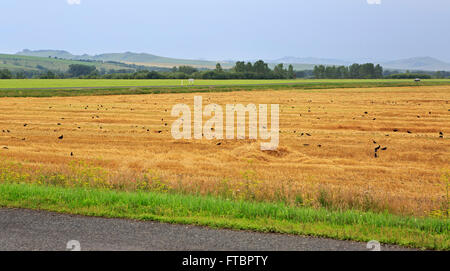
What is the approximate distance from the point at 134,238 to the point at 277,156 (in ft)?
41.2

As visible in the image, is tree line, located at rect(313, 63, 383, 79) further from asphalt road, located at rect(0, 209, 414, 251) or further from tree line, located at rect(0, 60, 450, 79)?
Answer: asphalt road, located at rect(0, 209, 414, 251)

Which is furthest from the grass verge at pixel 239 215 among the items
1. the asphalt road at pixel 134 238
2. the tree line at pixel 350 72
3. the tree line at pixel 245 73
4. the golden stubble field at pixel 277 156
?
the tree line at pixel 350 72

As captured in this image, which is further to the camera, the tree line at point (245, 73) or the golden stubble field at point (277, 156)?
the tree line at point (245, 73)

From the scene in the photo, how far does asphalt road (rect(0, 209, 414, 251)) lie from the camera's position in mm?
7699

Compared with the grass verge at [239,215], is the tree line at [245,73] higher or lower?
higher

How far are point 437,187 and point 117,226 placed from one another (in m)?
11.0

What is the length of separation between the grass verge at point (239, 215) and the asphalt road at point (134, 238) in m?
0.37

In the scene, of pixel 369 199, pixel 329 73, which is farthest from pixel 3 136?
pixel 329 73

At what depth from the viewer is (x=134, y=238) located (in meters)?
8.15

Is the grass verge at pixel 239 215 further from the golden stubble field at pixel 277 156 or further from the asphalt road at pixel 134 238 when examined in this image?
the golden stubble field at pixel 277 156

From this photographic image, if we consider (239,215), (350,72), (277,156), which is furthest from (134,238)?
(350,72)

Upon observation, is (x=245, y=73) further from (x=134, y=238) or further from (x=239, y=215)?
(x=134, y=238)

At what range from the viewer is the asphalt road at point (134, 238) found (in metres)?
7.70
